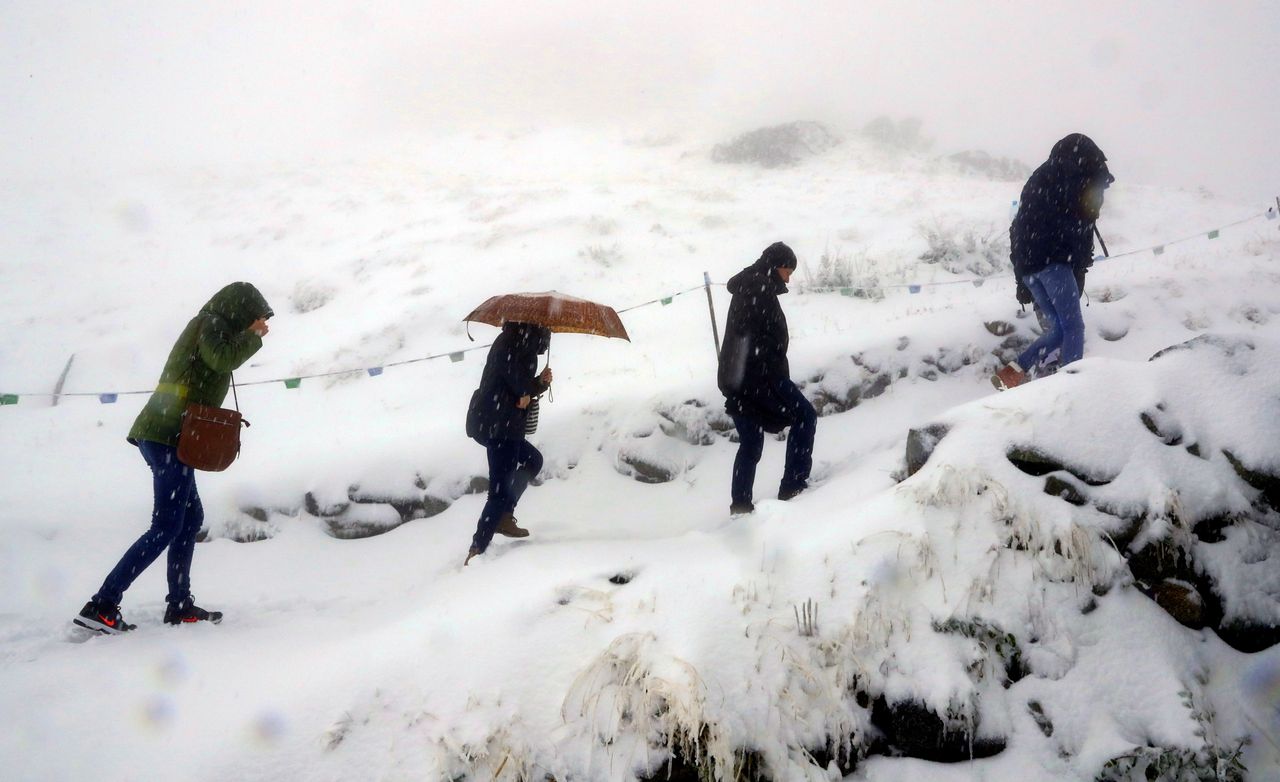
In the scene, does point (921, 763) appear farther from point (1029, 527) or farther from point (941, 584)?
point (1029, 527)

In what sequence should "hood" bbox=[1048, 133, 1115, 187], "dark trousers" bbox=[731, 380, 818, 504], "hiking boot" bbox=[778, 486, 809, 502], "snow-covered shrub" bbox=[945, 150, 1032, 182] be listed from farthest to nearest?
"snow-covered shrub" bbox=[945, 150, 1032, 182] → "hood" bbox=[1048, 133, 1115, 187] → "hiking boot" bbox=[778, 486, 809, 502] → "dark trousers" bbox=[731, 380, 818, 504]

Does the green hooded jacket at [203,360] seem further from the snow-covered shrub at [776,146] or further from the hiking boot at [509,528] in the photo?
the snow-covered shrub at [776,146]

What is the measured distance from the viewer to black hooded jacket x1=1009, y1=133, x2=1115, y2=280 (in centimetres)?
490

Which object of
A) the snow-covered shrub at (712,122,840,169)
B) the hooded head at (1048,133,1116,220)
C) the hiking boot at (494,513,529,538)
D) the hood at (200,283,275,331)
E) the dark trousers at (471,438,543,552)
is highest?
the snow-covered shrub at (712,122,840,169)

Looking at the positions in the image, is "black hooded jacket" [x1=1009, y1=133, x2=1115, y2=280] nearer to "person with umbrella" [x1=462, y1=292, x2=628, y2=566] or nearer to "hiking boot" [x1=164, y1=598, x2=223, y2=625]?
"person with umbrella" [x1=462, y1=292, x2=628, y2=566]

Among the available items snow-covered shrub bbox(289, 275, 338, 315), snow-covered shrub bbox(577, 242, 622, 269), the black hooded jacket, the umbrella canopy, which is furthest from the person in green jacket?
snow-covered shrub bbox(289, 275, 338, 315)

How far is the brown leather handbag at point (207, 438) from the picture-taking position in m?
3.77

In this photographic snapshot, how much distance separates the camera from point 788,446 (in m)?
4.47

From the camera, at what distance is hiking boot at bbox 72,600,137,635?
3748 millimetres

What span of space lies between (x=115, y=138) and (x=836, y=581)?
42.8 meters

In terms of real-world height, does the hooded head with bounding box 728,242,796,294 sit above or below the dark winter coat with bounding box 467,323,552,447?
above

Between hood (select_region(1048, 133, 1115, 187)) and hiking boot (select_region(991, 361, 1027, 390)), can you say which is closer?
hood (select_region(1048, 133, 1115, 187))

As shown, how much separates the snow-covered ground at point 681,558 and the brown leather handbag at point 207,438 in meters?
1.09

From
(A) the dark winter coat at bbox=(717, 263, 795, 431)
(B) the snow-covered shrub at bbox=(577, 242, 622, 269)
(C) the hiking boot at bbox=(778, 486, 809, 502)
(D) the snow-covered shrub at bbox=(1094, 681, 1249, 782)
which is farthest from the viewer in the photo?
(B) the snow-covered shrub at bbox=(577, 242, 622, 269)
